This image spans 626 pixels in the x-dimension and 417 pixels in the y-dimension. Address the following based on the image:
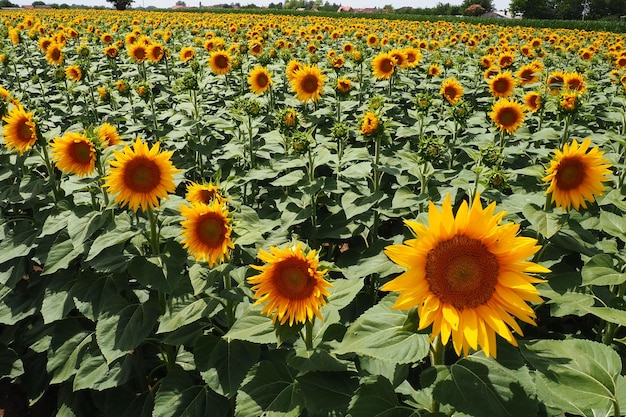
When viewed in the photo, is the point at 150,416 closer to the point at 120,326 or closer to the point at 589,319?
the point at 120,326

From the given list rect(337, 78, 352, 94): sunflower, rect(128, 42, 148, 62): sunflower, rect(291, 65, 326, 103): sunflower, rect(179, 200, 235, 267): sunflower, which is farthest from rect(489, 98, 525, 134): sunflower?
rect(128, 42, 148, 62): sunflower

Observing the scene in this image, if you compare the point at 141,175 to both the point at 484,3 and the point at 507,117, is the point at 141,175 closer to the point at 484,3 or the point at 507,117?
the point at 507,117

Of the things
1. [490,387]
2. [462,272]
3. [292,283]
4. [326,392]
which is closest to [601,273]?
[490,387]

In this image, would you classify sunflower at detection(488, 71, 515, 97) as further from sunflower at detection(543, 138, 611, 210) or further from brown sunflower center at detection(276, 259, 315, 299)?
brown sunflower center at detection(276, 259, 315, 299)

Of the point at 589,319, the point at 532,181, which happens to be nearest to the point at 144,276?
the point at 532,181

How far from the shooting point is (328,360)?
216cm

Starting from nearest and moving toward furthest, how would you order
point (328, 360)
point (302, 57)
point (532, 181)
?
1. point (328, 360)
2. point (532, 181)
3. point (302, 57)

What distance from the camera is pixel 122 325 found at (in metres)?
2.83

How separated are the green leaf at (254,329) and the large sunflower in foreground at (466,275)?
0.94m

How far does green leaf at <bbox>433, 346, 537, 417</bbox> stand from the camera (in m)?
1.53

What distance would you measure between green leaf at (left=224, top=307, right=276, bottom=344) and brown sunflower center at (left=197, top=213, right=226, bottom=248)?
0.42 meters

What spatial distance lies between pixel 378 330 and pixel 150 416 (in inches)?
82.8

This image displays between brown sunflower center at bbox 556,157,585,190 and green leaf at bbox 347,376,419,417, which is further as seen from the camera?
brown sunflower center at bbox 556,157,585,190

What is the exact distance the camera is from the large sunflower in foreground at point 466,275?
1514 millimetres
